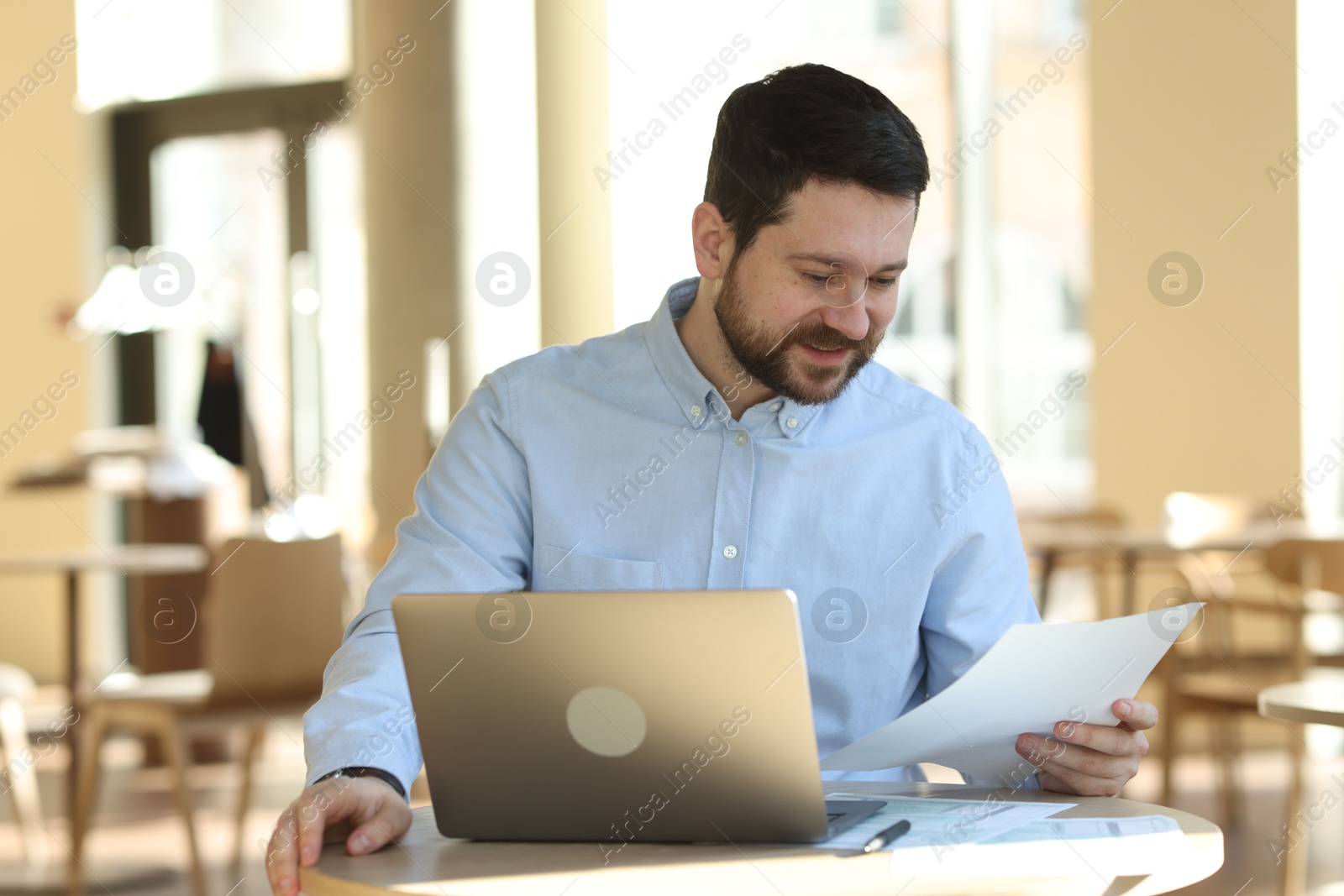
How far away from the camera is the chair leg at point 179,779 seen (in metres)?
3.02

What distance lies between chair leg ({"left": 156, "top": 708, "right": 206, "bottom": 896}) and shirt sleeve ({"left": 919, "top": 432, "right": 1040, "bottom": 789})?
6.97 feet

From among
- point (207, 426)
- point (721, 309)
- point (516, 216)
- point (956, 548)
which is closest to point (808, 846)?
point (956, 548)

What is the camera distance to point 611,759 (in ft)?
3.19

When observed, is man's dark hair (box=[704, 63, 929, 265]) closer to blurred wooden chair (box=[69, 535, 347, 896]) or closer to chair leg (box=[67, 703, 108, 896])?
blurred wooden chair (box=[69, 535, 347, 896])

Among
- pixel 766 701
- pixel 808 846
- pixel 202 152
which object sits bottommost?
pixel 808 846

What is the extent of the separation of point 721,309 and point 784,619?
636mm

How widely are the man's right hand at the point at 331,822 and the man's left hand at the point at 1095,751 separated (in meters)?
0.50

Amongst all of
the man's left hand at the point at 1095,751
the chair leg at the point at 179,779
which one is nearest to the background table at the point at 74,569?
the chair leg at the point at 179,779

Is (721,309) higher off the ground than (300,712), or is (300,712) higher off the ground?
(721,309)

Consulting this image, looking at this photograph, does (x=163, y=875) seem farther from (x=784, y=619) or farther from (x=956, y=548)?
(x=784, y=619)

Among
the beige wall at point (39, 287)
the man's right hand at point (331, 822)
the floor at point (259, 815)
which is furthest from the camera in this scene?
the beige wall at point (39, 287)

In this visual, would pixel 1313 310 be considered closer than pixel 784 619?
No

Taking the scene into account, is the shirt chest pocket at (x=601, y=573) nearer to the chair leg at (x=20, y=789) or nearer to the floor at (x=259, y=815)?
the floor at (x=259, y=815)

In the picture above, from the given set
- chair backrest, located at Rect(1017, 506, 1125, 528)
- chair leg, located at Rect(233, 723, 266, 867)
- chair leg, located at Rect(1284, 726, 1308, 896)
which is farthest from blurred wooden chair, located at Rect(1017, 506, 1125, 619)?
chair leg, located at Rect(233, 723, 266, 867)
